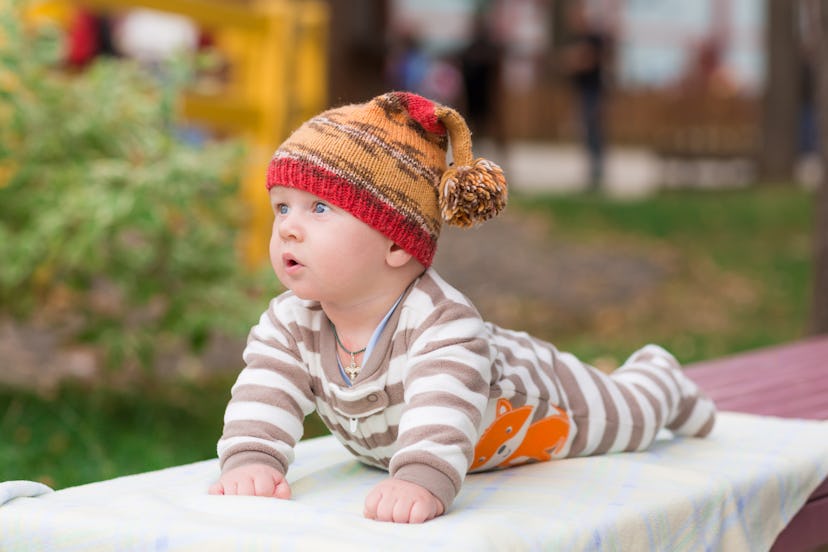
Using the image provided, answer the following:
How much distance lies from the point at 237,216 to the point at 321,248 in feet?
8.63

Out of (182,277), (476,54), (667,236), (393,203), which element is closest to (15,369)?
(182,277)

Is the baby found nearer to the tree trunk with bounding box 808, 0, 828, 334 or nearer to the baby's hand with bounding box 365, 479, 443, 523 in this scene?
the baby's hand with bounding box 365, 479, 443, 523

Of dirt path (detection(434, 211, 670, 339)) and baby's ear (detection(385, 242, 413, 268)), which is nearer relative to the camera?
baby's ear (detection(385, 242, 413, 268))

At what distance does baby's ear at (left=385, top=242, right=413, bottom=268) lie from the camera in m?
2.22

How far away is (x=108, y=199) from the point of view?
4.04 meters

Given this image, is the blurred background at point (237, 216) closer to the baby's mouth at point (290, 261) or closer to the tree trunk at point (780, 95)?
the tree trunk at point (780, 95)

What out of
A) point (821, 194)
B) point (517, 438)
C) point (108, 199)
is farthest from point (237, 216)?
point (821, 194)

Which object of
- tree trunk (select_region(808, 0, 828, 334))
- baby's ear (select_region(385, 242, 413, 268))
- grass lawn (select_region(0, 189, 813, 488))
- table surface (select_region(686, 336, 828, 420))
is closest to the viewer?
baby's ear (select_region(385, 242, 413, 268))

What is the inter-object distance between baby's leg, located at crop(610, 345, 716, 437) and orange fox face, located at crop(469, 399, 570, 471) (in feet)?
0.82

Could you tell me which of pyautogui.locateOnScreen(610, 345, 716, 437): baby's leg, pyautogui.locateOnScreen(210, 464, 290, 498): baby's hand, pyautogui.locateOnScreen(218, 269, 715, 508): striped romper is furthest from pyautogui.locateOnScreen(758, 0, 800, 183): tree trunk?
pyautogui.locateOnScreen(210, 464, 290, 498): baby's hand

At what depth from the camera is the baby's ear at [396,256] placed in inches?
87.4

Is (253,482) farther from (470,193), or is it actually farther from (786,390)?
(786,390)

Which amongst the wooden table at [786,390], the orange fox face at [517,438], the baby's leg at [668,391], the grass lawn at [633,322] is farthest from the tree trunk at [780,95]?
the orange fox face at [517,438]

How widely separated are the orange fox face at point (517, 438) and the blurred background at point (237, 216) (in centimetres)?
170
